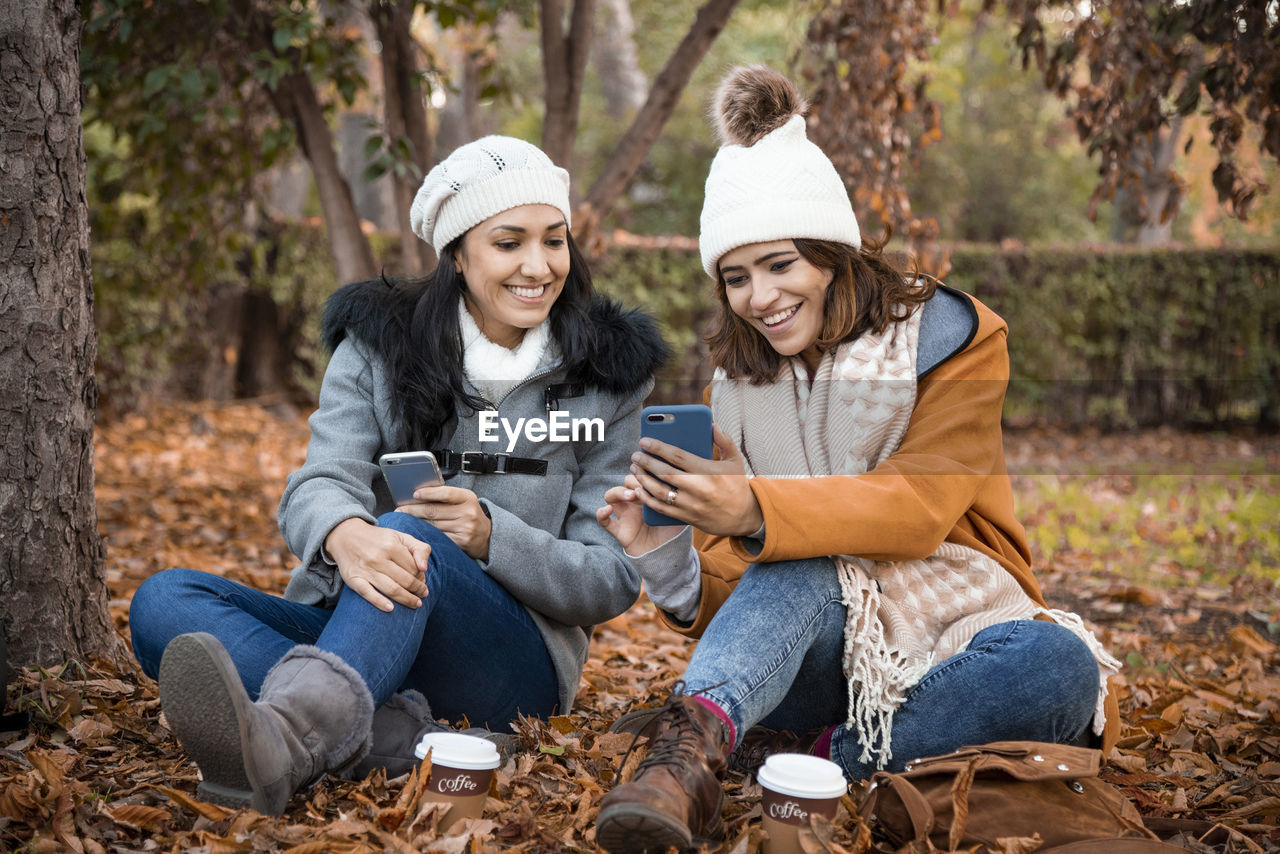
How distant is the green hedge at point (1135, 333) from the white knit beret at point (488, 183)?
697 cm

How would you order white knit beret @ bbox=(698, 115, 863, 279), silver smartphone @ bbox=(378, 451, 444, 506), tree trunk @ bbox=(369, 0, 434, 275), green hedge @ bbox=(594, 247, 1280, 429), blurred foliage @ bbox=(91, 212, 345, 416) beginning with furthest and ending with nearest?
green hedge @ bbox=(594, 247, 1280, 429) < blurred foliage @ bbox=(91, 212, 345, 416) < tree trunk @ bbox=(369, 0, 434, 275) < white knit beret @ bbox=(698, 115, 863, 279) < silver smartphone @ bbox=(378, 451, 444, 506)

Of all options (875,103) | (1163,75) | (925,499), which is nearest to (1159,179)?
(1163,75)

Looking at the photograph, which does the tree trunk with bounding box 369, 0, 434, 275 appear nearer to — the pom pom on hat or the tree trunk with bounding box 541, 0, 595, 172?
the tree trunk with bounding box 541, 0, 595, 172

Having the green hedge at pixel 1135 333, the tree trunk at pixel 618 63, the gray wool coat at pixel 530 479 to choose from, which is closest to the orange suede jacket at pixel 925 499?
the gray wool coat at pixel 530 479

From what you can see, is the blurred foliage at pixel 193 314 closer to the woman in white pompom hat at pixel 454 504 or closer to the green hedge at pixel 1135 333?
the green hedge at pixel 1135 333

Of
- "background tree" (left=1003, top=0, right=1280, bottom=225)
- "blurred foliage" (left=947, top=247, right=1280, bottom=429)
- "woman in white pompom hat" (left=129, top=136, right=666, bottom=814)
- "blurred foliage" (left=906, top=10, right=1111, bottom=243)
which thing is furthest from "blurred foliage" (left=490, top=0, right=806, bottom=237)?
"woman in white pompom hat" (left=129, top=136, right=666, bottom=814)

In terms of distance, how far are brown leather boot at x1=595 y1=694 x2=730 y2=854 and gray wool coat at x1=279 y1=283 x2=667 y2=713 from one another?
0.41m

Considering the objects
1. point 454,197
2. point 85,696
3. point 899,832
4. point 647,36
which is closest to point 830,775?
point 899,832

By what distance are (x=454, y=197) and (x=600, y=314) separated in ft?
1.48

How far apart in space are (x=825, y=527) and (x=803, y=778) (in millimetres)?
494

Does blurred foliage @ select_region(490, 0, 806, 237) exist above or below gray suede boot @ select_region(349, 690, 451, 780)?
above

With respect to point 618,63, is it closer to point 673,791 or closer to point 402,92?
point 402,92

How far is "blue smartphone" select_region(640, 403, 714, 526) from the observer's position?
6.97 ft

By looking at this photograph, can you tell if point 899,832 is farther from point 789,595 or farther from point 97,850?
Answer: point 97,850
